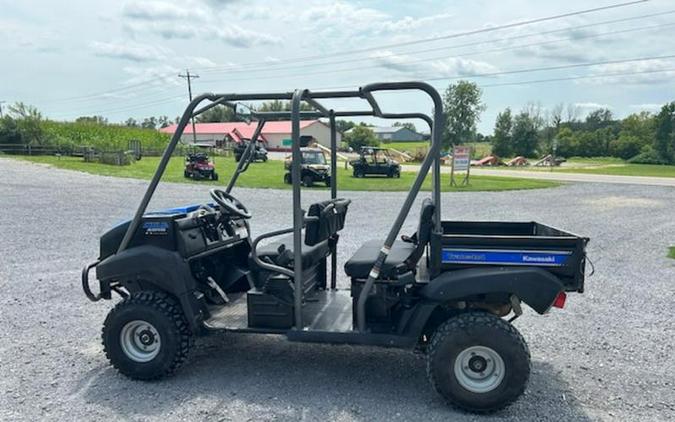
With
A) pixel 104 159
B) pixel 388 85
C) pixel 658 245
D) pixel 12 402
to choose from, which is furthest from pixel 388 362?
pixel 104 159

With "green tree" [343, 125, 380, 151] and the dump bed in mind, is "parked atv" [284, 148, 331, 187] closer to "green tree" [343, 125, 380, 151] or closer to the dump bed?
the dump bed

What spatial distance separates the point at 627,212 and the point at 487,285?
13.1 meters

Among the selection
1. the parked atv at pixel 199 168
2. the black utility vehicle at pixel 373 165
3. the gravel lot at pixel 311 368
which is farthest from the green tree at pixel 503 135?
the gravel lot at pixel 311 368

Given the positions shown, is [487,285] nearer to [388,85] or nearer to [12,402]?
[388,85]

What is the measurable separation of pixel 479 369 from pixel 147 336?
8.01 feet

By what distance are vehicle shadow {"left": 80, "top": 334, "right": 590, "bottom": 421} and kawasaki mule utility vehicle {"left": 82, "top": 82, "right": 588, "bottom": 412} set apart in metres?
0.20

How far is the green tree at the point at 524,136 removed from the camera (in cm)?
6319

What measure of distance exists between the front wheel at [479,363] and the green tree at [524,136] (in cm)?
6402

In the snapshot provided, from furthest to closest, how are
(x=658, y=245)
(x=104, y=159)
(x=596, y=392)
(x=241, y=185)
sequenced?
(x=104, y=159) → (x=241, y=185) → (x=658, y=245) → (x=596, y=392)

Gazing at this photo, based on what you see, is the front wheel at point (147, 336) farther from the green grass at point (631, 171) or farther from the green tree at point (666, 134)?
the green tree at point (666, 134)

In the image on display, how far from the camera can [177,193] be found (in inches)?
704

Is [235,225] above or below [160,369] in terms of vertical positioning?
above

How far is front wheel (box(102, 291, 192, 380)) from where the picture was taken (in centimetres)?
381

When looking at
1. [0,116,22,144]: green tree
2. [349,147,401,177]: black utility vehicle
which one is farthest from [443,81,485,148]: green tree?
[0,116,22,144]: green tree
